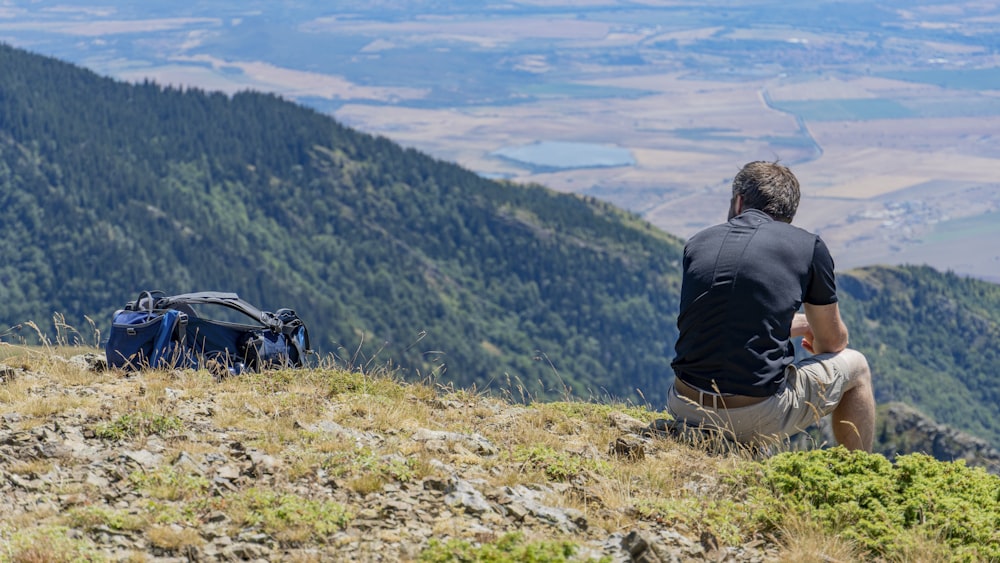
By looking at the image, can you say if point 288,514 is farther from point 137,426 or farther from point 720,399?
point 720,399

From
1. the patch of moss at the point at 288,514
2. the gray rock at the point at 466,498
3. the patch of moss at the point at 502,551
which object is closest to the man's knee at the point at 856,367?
the gray rock at the point at 466,498

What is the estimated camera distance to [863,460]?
6.62 meters

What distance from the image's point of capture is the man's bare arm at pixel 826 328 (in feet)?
25.5

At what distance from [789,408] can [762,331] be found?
0.71 metres

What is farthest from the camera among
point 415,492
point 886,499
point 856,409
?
point 856,409

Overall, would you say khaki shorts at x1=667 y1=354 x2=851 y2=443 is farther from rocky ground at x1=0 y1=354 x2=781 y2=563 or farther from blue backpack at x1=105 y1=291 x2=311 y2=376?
blue backpack at x1=105 y1=291 x2=311 y2=376

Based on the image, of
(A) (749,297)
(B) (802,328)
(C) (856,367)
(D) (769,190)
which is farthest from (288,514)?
(C) (856,367)

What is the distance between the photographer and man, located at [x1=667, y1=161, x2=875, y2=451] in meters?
7.38

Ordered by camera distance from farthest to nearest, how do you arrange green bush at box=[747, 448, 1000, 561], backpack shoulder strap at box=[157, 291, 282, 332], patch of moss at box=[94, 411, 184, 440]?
1. backpack shoulder strap at box=[157, 291, 282, 332]
2. patch of moss at box=[94, 411, 184, 440]
3. green bush at box=[747, 448, 1000, 561]

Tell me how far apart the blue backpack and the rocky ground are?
1.33ft

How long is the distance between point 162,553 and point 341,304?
188536 mm

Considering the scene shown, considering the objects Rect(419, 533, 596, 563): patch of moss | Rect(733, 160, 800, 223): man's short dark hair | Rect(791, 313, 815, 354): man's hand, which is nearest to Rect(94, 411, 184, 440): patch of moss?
Rect(419, 533, 596, 563): patch of moss

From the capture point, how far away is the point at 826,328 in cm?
787

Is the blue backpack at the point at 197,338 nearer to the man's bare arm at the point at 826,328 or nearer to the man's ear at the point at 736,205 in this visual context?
the man's ear at the point at 736,205
